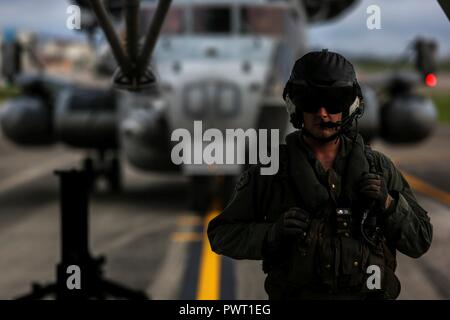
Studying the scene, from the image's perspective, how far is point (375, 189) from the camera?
7.11 ft

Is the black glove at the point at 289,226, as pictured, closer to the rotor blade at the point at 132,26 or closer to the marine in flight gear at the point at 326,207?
the marine in flight gear at the point at 326,207

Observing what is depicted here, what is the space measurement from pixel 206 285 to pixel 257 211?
3.96m

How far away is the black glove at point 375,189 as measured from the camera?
2.17 meters

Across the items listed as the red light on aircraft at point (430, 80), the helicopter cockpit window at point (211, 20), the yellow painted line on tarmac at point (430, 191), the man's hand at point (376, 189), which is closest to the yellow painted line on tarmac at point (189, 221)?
the helicopter cockpit window at point (211, 20)

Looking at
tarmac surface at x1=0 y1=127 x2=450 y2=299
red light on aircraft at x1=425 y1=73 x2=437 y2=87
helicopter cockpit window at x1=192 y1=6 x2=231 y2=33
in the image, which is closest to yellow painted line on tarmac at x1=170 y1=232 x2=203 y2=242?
tarmac surface at x1=0 y1=127 x2=450 y2=299

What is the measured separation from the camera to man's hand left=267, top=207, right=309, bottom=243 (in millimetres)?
2189

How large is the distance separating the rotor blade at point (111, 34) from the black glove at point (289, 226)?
4.83 ft

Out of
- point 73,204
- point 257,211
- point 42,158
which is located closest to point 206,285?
point 73,204

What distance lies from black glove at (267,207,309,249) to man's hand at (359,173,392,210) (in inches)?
8.2

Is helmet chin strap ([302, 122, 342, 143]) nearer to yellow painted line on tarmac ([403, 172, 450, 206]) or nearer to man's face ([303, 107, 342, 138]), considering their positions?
man's face ([303, 107, 342, 138])

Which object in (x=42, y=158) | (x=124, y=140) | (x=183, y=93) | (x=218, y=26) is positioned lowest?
(x=42, y=158)

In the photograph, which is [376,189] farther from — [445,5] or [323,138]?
[445,5]

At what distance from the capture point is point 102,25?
3223mm

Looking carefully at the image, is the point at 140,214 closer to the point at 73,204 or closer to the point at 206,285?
the point at 206,285
